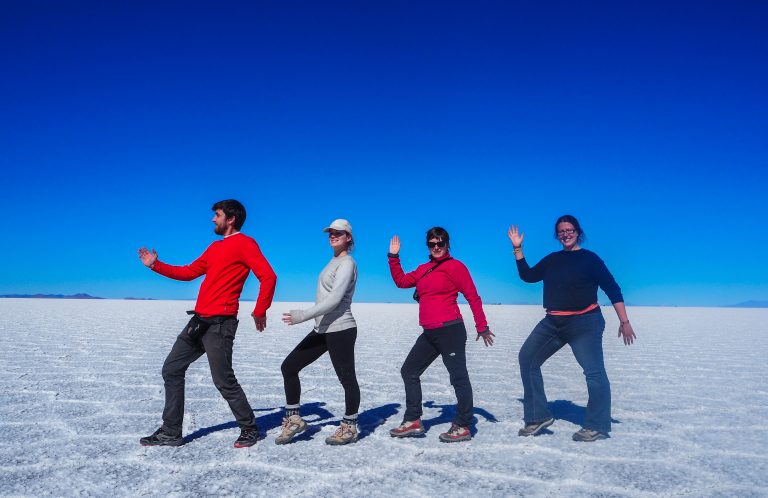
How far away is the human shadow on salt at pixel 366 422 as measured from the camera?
3963mm

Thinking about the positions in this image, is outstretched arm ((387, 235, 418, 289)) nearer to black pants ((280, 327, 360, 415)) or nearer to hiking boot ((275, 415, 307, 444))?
black pants ((280, 327, 360, 415))

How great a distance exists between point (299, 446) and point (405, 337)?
8221 millimetres

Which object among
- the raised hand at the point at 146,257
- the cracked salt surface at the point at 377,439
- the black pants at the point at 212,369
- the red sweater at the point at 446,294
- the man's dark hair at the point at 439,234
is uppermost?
the man's dark hair at the point at 439,234

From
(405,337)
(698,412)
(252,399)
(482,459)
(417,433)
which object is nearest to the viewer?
(482,459)

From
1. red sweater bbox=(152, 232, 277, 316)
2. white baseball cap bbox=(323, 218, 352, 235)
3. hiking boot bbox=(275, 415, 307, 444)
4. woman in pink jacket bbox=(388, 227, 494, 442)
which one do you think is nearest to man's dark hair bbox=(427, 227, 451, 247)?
woman in pink jacket bbox=(388, 227, 494, 442)

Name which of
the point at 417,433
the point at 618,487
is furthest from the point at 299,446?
the point at 618,487

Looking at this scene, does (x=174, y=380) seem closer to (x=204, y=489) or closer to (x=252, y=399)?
(x=204, y=489)

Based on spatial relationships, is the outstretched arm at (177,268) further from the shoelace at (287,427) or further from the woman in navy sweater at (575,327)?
the woman in navy sweater at (575,327)

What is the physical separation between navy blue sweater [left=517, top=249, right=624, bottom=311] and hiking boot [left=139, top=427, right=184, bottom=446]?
2.84 metres

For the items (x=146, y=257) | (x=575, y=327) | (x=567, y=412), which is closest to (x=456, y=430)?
(x=575, y=327)

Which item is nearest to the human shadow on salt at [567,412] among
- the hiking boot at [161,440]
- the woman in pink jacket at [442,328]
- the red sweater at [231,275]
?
the woman in pink jacket at [442,328]

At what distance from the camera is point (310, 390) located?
566 centimetres

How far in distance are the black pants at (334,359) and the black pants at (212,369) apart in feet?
1.10

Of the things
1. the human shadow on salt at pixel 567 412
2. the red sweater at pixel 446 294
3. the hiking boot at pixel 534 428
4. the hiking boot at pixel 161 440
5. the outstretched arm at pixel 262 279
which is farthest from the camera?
the human shadow on salt at pixel 567 412
